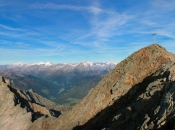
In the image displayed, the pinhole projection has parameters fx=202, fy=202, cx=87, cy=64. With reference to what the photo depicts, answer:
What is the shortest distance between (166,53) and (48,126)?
182ft

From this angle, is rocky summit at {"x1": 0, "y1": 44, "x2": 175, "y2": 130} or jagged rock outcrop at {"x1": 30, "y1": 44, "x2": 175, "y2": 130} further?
jagged rock outcrop at {"x1": 30, "y1": 44, "x2": 175, "y2": 130}

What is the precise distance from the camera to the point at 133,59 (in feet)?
227

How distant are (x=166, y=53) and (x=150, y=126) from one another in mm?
42457

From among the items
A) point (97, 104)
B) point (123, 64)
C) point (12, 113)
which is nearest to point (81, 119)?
point (97, 104)

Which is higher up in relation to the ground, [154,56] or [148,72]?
Answer: [154,56]

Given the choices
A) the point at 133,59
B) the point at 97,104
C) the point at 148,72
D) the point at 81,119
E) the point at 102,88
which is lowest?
the point at 81,119

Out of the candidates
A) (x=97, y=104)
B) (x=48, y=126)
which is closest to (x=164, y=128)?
(x=97, y=104)

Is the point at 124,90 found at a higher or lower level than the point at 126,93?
higher

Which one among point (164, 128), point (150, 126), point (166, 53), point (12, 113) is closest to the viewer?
point (164, 128)

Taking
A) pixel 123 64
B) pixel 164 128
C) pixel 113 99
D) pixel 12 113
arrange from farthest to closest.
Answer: pixel 12 113 < pixel 123 64 < pixel 113 99 < pixel 164 128

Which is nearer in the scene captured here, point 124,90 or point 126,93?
point 126,93

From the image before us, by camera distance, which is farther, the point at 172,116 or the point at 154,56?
the point at 154,56

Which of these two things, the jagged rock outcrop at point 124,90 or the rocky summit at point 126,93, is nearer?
the rocky summit at point 126,93

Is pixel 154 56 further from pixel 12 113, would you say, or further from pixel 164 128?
pixel 12 113
